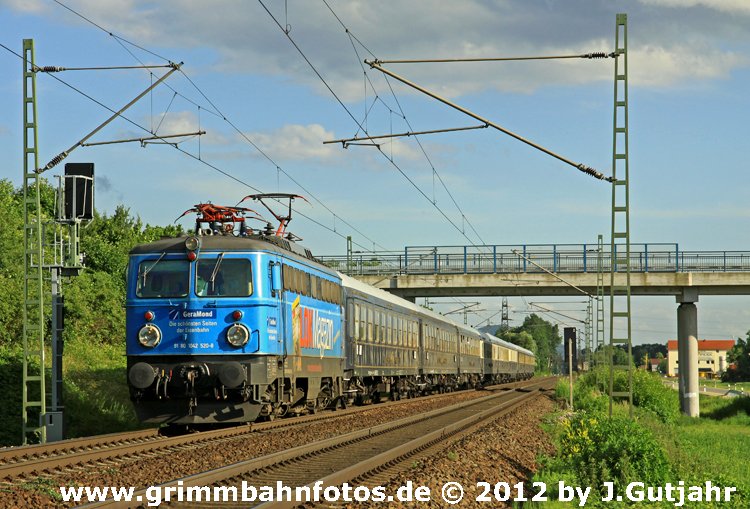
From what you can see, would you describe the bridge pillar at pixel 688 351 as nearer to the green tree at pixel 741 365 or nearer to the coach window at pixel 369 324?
the coach window at pixel 369 324

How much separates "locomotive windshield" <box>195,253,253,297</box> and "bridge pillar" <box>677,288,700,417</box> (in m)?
36.8

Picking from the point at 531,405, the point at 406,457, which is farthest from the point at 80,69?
the point at 531,405

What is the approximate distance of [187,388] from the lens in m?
18.7

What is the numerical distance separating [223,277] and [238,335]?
1.17 m

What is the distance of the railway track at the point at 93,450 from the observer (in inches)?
538

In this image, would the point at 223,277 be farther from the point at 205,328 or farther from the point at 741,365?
the point at 741,365

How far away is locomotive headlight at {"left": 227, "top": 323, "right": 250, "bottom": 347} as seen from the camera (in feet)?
62.4

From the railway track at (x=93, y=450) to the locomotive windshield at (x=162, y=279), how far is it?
101 inches

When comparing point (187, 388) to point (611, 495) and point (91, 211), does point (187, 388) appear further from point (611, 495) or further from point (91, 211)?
point (611, 495)

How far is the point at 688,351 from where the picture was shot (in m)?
53.2

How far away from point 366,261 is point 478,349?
13.2m

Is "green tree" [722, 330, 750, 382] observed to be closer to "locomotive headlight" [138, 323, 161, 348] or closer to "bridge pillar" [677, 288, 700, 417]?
"bridge pillar" [677, 288, 700, 417]

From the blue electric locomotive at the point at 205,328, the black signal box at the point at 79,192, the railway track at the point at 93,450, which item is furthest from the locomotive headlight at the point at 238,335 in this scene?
the black signal box at the point at 79,192

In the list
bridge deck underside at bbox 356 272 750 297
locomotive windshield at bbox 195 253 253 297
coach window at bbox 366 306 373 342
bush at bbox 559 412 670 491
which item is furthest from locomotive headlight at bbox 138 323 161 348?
bridge deck underside at bbox 356 272 750 297
